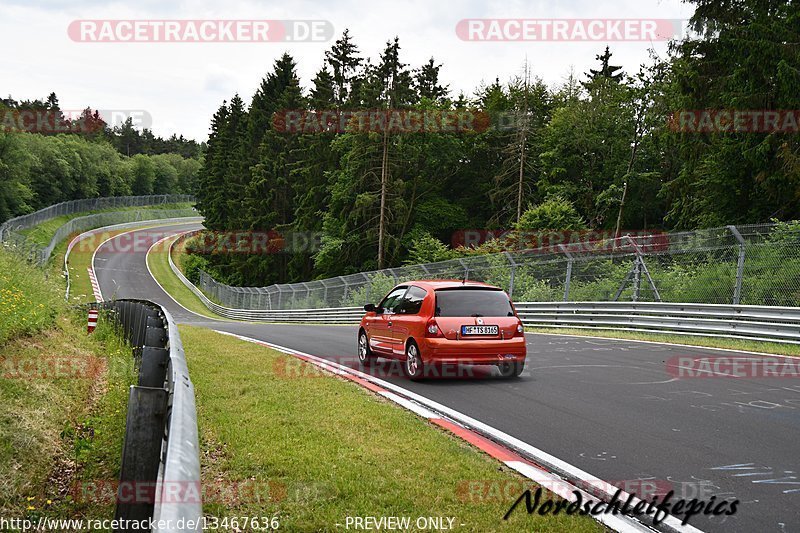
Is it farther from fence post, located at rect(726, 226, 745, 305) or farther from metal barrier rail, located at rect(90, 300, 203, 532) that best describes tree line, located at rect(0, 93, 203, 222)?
metal barrier rail, located at rect(90, 300, 203, 532)

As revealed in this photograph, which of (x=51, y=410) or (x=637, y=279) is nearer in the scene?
(x=51, y=410)

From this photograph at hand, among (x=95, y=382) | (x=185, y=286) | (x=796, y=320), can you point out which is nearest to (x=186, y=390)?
(x=95, y=382)

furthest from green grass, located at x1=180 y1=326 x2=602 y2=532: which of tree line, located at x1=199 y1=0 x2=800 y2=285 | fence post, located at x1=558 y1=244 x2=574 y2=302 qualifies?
tree line, located at x1=199 y1=0 x2=800 y2=285

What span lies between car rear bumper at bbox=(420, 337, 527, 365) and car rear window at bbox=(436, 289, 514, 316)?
47 centimetres

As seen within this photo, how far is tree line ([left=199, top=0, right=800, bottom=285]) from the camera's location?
23156mm

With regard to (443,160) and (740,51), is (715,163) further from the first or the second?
(443,160)

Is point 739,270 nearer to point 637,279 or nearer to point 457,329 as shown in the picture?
point 637,279

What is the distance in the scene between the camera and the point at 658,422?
659 centimetres

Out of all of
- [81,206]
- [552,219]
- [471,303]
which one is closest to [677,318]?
[471,303]

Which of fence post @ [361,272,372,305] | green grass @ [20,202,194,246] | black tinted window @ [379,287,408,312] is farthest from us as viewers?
green grass @ [20,202,194,246]

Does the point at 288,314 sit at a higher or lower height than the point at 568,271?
lower

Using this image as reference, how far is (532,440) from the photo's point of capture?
603cm

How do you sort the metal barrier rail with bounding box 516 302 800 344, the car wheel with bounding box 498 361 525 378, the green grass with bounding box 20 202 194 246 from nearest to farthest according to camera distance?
the car wheel with bounding box 498 361 525 378 → the metal barrier rail with bounding box 516 302 800 344 → the green grass with bounding box 20 202 194 246

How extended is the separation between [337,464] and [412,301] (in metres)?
5.72
